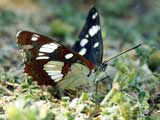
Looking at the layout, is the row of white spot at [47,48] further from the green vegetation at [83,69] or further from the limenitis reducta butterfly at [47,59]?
the green vegetation at [83,69]

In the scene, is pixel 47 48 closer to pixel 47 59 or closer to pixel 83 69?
pixel 47 59

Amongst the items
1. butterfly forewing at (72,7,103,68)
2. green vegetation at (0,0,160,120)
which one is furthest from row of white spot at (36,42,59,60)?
butterfly forewing at (72,7,103,68)

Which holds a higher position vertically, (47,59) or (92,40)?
(92,40)

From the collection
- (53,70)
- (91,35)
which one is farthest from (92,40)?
(53,70)

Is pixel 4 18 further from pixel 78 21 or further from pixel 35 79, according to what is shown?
pixel 35 79

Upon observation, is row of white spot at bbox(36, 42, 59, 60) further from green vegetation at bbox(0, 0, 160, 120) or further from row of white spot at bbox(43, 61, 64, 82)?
green vegetation at bbox(0, 0, 160, 120)

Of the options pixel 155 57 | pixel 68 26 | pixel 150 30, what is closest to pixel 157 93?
pixel 155 57

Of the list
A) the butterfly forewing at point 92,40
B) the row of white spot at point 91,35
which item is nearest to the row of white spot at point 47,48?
the butterfly forewing at point 92,40
